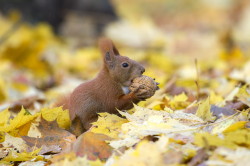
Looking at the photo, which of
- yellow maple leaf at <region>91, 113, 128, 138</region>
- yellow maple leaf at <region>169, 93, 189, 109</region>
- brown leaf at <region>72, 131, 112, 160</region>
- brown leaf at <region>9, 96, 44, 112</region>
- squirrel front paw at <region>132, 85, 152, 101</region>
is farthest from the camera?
brown leaf at <region>9, 96, 44, 112</region>

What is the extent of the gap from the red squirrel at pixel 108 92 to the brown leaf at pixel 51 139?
10cm

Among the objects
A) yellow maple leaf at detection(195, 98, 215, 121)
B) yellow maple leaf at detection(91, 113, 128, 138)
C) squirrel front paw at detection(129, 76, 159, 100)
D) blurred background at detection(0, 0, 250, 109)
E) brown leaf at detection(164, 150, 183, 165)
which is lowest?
brown leaf at detection(164, 150, 183, 165)

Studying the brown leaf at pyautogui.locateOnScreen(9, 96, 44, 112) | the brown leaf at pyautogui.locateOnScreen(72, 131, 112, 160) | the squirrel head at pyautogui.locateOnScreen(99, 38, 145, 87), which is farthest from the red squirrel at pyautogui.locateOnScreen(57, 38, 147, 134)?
the brown leaf at pyautogui.locateOnScreen(9, 96, 44, 112)

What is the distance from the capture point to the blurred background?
169 inches

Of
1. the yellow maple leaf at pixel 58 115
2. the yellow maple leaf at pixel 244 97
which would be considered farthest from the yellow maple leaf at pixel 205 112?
the yellow maple leaf at pixel 58 115

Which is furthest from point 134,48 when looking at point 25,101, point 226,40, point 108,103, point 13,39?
point 108,103

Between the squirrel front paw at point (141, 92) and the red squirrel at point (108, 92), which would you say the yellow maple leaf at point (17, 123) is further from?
the squirrel front paw at point (141, 92)

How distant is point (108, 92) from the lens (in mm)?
2059

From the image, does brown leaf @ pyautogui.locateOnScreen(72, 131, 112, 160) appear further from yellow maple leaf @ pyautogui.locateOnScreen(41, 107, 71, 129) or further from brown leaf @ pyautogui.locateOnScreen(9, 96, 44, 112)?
brown leaf @ pyautogui.locateOnScreen(9, 96, 44, 112)

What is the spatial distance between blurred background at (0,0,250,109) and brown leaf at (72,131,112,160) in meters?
0.57

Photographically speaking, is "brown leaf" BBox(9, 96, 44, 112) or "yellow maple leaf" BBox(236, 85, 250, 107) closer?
"yellow maple leaf" BBox(236, 85, 250, 107)

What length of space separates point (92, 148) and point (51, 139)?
14.6 inches

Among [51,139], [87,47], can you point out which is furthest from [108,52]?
[87,47]

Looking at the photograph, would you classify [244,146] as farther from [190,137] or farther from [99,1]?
[99,1]
